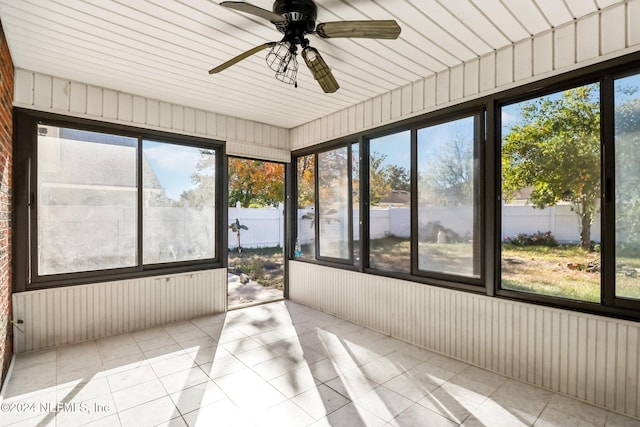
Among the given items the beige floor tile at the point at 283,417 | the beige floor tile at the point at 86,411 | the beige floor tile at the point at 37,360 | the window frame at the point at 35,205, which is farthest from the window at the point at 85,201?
the beige floor tile at the point at 283,417

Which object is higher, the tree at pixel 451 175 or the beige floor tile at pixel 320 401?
the tree at pixel 451 175

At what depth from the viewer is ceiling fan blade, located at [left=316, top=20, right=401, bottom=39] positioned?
5.78 feet

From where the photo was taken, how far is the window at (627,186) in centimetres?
218

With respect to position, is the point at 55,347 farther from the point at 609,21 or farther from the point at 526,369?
the point at 609,21

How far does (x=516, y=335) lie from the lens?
2.66 metres

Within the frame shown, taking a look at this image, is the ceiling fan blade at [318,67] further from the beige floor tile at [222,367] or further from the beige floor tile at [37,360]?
the beige floor tile at [37,360]

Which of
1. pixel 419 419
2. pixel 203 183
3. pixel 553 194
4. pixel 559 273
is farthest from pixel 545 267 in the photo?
pixel 203 183

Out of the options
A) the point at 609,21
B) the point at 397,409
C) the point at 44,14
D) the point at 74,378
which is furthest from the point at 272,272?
the point at 609,21

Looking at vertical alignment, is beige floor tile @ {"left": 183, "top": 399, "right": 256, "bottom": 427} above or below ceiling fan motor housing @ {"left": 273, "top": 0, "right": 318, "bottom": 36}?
below

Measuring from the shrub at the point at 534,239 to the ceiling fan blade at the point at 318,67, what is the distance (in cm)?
200

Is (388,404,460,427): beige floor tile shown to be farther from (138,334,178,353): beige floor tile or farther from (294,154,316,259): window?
(294,154,316,259): window

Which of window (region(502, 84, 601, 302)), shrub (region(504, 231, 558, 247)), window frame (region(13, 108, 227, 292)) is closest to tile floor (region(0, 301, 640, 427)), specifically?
window frame (region(13, 108, 227, 292))

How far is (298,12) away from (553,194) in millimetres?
2356

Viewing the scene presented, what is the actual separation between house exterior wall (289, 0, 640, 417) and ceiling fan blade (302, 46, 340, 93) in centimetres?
132
